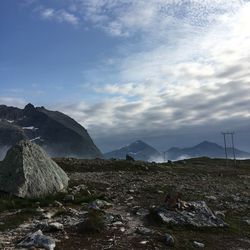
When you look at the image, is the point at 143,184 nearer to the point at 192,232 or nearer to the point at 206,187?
the point at 206,187

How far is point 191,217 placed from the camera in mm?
24891

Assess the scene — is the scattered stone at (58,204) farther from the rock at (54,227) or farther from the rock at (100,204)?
the rock at (54,227)

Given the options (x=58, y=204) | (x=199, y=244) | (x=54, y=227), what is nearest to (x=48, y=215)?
(x=58, y=204)

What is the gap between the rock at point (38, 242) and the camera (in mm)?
18562

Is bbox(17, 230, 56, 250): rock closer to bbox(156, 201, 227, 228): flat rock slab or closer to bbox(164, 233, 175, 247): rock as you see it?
bbox(164, 233, 175, 247): rock

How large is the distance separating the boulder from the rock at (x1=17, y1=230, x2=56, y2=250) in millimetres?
11209

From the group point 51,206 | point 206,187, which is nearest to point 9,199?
point 51,206

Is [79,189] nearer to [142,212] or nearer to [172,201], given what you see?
[142,212]

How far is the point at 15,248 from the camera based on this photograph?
1847 cm

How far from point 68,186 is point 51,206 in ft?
26.0

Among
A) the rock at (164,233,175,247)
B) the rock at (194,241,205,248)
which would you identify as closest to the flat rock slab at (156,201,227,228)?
the rock at (194,241,205,248)

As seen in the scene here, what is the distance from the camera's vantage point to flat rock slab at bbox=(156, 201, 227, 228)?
24.3 metres

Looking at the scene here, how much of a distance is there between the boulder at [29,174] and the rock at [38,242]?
11209mm

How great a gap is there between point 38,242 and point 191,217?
30.3 ft
